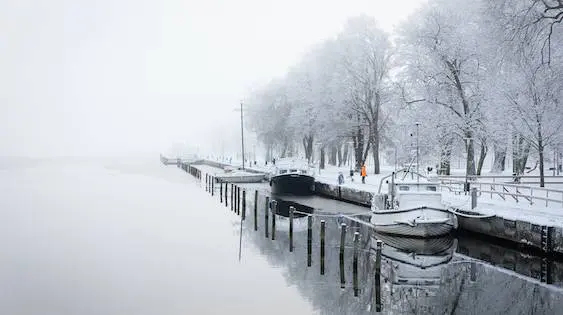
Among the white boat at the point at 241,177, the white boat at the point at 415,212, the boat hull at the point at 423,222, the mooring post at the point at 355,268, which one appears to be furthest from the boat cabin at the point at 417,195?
the white boat at the point at 241,177

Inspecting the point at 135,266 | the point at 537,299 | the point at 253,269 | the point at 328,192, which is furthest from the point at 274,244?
the point at 328,192

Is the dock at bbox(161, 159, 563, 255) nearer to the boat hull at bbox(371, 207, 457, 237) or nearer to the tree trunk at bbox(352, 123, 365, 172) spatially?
the boat hull at bbox(371, 207, 457, 237)

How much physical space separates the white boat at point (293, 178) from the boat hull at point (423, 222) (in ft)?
72.1

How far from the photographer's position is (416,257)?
67.2ft

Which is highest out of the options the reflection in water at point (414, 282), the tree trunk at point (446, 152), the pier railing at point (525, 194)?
the tree trunk at point (446, 152)

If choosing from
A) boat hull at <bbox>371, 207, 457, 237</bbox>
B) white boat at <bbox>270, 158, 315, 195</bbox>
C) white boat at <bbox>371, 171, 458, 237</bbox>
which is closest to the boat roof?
white boat at <bbox>270, 158, 315, 195</bbox>

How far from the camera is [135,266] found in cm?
2069

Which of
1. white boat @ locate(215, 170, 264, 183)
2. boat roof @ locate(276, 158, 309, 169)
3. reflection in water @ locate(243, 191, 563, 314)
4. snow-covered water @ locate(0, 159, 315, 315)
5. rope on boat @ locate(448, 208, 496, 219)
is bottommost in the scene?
snow-covered water @ locate(0, 159, 315, 315)

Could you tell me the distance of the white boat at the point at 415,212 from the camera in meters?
22.4

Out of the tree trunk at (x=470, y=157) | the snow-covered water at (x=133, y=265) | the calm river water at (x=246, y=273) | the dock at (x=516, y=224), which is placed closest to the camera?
the calm river water at (x=246, y=273)

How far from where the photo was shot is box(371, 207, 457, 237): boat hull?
2228 centimetres

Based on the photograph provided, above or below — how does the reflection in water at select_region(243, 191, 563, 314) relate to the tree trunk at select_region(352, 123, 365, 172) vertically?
below

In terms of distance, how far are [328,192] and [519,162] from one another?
584 inches

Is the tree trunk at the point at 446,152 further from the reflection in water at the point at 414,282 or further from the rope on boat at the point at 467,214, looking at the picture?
the reflection in water at the point at 414,282
